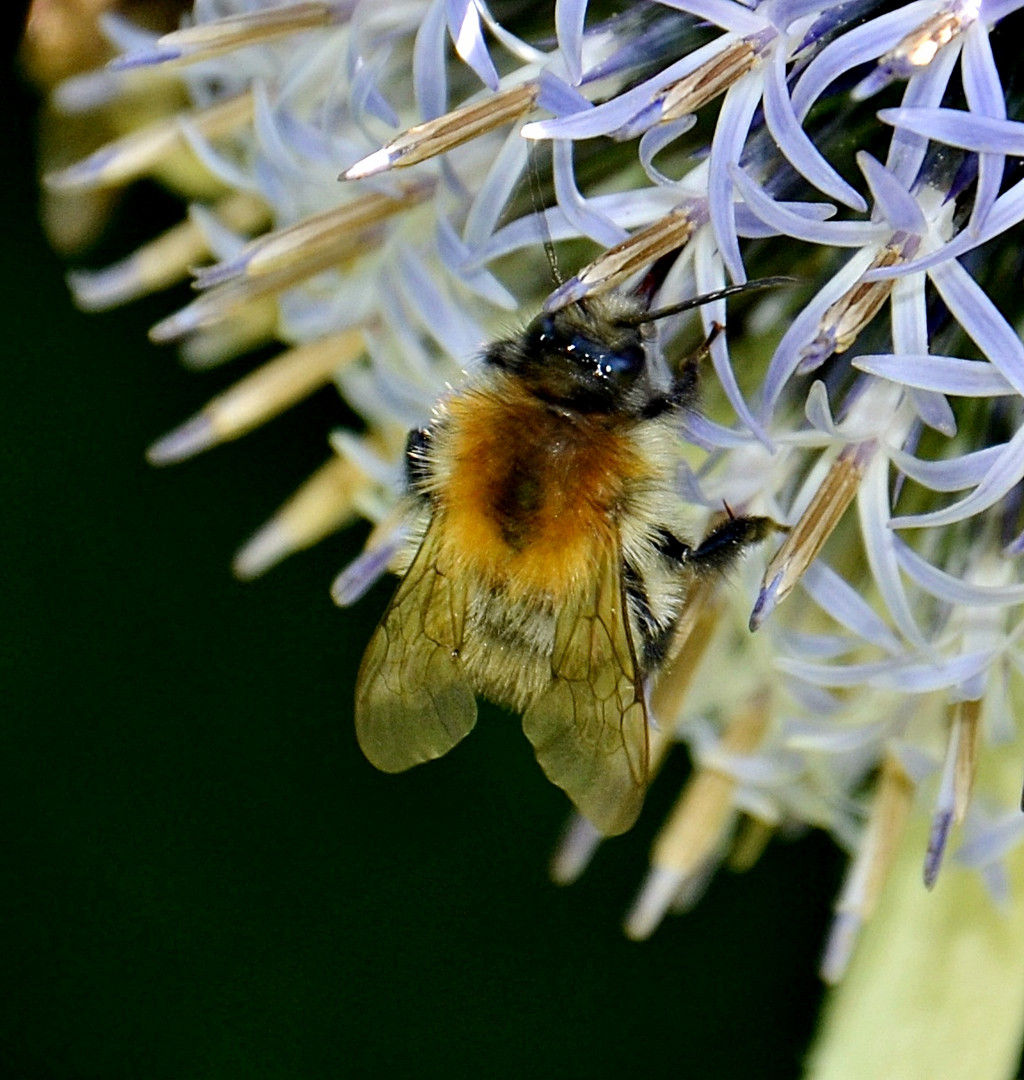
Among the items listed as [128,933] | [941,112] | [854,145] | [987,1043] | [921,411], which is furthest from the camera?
[128,933]

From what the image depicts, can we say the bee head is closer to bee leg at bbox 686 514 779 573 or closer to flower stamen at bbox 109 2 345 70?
bee leg at bbox 686 514 779 573

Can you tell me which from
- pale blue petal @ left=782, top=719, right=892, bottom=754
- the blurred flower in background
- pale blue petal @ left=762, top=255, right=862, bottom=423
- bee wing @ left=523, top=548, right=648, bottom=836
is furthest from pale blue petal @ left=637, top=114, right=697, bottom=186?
pale blue petal @ left=782, top=719, right=892, bottom=754

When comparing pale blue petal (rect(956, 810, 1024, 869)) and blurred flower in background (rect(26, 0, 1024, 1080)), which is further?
pale blue petal (rect(956, 810, 1024, 869))

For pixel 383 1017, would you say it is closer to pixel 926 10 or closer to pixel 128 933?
pixel 128 933

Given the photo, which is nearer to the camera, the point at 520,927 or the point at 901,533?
the point at 901,533

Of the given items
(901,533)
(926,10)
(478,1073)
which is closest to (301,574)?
(478,1073)

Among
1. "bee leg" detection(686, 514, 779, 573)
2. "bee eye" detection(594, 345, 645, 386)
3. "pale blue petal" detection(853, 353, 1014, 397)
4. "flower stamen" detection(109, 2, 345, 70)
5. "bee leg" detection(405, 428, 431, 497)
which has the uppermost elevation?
"flower stamen" detection(109, 2, 345, 70)

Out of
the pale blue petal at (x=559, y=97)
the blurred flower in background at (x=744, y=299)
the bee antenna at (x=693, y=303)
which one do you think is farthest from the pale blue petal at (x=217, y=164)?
the bee antenna at (x=693, y=303)
